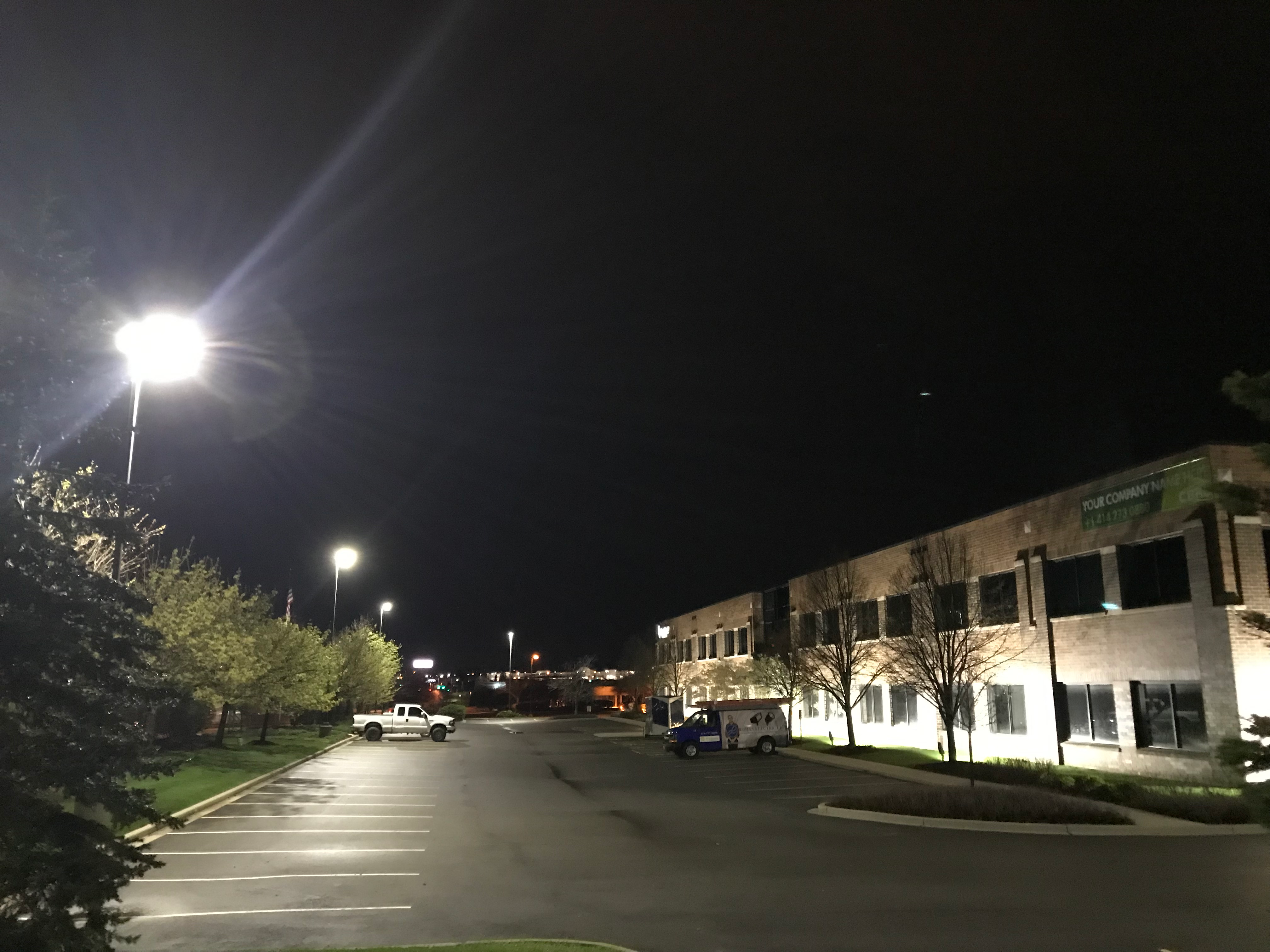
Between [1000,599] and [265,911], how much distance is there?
88.2 ft

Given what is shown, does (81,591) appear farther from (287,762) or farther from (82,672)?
(287,762)

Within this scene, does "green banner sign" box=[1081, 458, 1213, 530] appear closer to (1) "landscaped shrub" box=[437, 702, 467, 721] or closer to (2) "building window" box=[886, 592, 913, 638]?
(2) "building window" box=[886, 592, 913, 638]

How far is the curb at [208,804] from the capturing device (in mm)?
15719

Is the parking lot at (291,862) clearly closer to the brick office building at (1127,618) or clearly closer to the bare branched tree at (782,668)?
the brick office building at (1127,618)

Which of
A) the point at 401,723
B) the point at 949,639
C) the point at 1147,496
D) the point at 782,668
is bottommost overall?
the point at 401,723

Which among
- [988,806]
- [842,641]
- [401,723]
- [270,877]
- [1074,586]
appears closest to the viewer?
[270,877]

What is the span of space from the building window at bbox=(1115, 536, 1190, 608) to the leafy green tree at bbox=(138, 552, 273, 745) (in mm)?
26633

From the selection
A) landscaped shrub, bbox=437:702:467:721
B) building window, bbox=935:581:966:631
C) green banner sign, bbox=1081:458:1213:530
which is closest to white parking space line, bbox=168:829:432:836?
building window, bbox=935:581:966:631

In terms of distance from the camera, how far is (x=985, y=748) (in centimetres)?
3200

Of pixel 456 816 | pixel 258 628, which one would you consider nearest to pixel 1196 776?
pixel 456 816

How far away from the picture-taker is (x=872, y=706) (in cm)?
4169

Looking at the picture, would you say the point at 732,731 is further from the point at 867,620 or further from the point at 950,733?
the point at 950,733

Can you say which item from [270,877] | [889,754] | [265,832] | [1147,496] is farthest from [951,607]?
[270,877]

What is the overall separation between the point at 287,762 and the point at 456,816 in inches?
592
